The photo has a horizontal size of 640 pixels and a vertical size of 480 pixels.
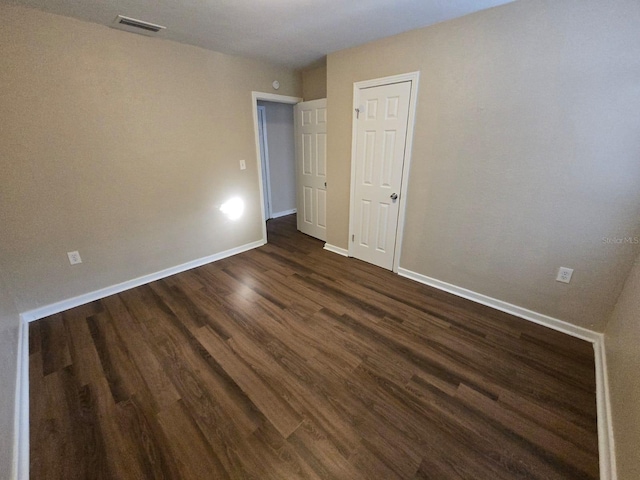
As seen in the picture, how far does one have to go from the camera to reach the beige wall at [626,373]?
3.54ft

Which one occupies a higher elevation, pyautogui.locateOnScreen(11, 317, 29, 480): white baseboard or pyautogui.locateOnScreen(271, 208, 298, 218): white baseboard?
pyautogui.locateOnScreen(271, 208, 298, 218): white baseboard

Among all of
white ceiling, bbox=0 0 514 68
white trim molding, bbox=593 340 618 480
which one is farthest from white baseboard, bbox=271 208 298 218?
white trim molding, bbox=593 340 618 480

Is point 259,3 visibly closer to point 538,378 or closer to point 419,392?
point 419,392

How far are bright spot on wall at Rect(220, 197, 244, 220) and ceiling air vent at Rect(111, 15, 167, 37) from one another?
1.78 m

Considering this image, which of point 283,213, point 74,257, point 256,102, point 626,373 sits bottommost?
point 283,213

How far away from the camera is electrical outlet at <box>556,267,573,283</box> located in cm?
202

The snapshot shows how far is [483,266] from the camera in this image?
242 cm

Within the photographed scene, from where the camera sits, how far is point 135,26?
7.28ft

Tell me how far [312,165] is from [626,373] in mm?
3563

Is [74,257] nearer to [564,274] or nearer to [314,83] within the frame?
[314,83]

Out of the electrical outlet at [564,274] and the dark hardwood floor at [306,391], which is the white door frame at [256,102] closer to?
the dark hardwood floor at [306,391]

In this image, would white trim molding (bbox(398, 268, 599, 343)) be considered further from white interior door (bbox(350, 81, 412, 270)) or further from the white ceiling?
the white ceiling

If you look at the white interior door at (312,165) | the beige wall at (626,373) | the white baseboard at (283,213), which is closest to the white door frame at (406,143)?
the white interior door at (312,165)

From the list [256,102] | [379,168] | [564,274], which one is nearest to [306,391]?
[564,274]
